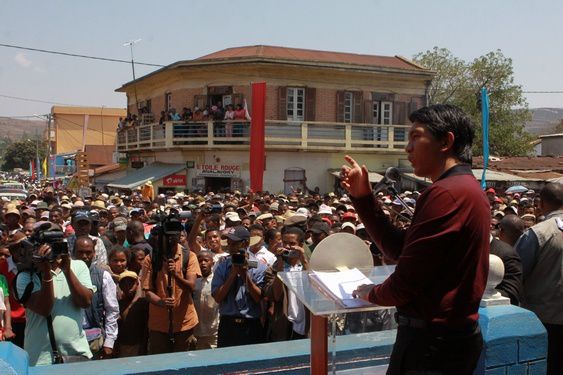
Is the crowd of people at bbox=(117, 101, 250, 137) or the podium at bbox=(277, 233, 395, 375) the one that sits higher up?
the crowd of people at bbox=(117, 101, 250, 137)

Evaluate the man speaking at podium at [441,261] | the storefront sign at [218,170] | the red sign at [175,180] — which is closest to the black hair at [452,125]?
the man speaking at podium at [441,261]

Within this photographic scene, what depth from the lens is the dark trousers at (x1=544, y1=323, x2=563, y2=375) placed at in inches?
142

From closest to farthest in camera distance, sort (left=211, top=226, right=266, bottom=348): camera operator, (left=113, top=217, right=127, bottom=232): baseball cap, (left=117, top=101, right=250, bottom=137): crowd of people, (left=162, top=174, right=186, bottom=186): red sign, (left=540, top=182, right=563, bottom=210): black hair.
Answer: (left=540, top=182, right=563, bottom=210): black hair < (left=211, top=226, right=266, bottom=348): camera operator < (left=113, top=217, right=127, bottom=232): baseball cap < (left=117, top=101, right=250, bottom=137): crowd of people < (left=162, top=174, right=186, bottom=186): red sign

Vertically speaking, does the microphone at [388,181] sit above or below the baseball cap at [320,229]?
above

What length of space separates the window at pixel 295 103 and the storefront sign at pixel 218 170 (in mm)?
3018

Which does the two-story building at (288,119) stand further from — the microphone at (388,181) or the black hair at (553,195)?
the microphone at (388,181)

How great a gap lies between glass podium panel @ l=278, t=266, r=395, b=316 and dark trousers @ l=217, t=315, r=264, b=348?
240 centimetres

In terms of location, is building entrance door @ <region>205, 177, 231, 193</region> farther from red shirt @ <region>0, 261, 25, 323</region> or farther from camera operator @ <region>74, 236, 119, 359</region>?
camera operator @ <region>74, 236, 119, 359</region>

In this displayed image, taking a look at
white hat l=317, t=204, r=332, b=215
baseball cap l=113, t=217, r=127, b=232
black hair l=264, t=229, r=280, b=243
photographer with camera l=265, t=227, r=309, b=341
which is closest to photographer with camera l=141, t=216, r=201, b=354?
photographer with camera l=265, t=227, r=309, b=341

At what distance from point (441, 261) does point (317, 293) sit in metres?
0.58

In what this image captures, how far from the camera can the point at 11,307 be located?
16.8ft

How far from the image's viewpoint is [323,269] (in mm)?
2545

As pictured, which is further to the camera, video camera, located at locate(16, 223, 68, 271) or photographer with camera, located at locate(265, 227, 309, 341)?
photographer with camera, located at locate(265, 227, 309, 341)

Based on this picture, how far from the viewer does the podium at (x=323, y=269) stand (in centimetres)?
233
